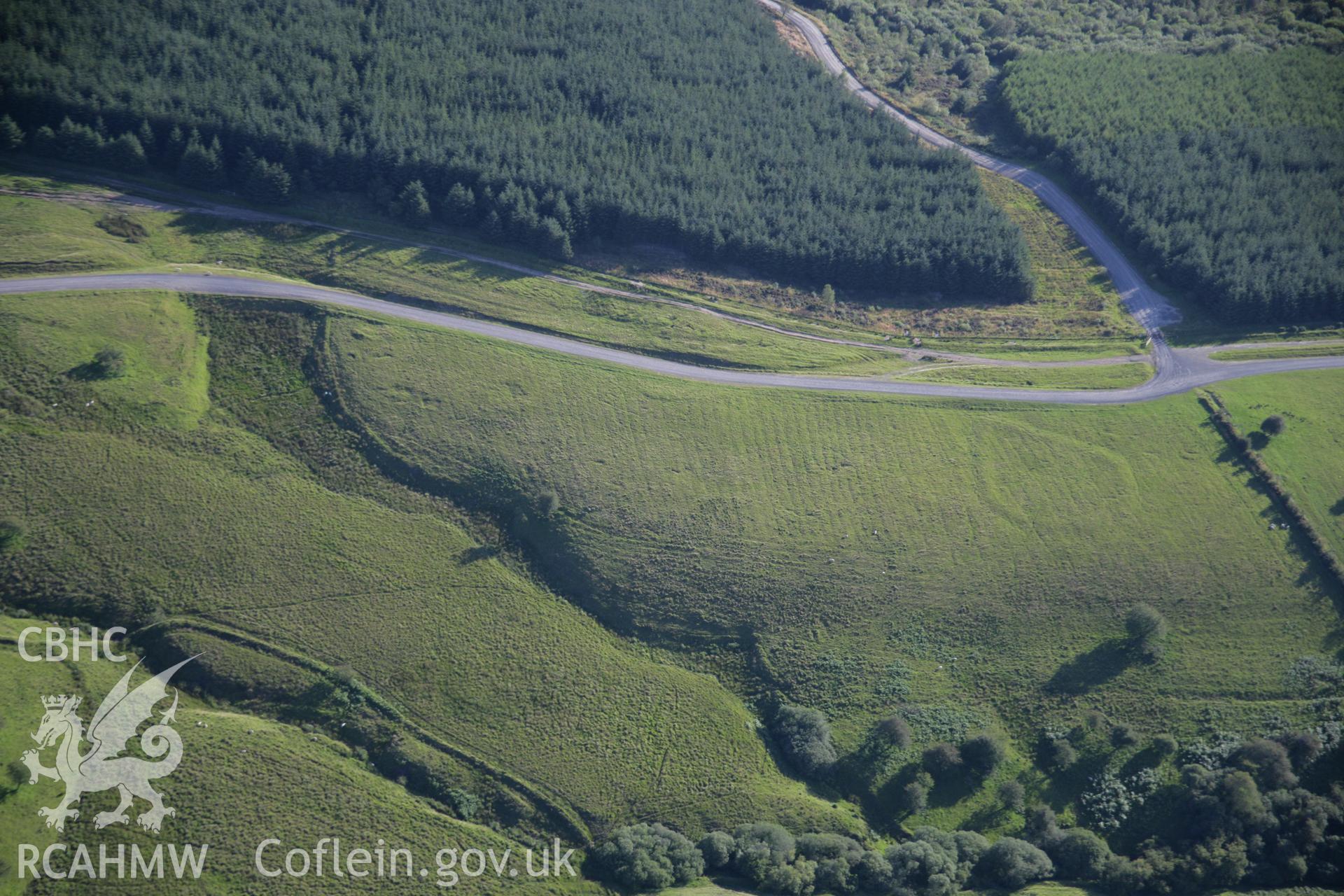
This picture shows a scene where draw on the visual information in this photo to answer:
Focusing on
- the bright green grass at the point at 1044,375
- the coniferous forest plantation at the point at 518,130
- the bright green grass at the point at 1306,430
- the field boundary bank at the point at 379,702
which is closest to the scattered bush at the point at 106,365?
the field boundary bank at the point at 379,702

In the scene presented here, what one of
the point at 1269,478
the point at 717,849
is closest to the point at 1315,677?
the point at 1269,478

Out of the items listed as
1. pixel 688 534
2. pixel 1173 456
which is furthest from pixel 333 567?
pixel 1173 456

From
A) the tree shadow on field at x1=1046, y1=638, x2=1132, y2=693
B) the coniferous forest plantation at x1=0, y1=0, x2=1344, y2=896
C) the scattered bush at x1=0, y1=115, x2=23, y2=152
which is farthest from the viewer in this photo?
the scattered bush at x1=0, y1=115, x2=23, y2=152

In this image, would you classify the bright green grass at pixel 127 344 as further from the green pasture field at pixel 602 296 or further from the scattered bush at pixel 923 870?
the scattered bush at pixel 923 870

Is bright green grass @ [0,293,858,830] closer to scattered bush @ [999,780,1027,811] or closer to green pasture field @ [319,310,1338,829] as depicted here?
green pasture field @ [319,310,1338,829]

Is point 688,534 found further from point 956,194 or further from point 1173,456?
point 956,194

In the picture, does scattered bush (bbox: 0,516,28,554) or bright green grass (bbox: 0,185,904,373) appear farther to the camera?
bright green grass (bbox: 0,185,904,373)

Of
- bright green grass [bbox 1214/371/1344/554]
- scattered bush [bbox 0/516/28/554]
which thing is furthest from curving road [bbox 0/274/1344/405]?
scattered bush [bbox 0/516/28/554]
